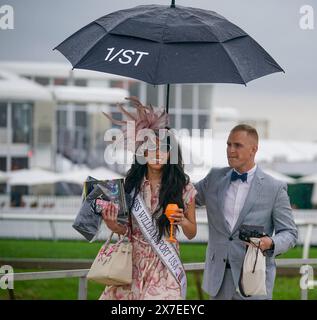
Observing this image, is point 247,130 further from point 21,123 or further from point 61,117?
point 61,117

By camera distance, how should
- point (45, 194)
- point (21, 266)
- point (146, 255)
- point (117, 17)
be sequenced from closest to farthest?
point (146, 255)
point (117, 17)
point (21, 266)
point (45, 194)

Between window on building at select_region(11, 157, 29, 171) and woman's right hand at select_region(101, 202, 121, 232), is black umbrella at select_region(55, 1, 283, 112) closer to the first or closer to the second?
woman's right hand at select_region(101, 202, 121, 232)

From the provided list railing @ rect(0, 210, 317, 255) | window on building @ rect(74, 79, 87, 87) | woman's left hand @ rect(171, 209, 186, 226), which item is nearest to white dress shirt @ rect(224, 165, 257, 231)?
A: woman's left hand @ rect(171, 209, 186, 226)

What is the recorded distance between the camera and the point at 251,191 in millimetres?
5164

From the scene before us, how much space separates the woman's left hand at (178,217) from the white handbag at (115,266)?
283mm

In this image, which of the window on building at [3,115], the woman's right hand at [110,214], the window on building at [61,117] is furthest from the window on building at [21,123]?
the woman's right hand at [110,214]

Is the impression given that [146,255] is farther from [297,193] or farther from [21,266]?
[297,193]

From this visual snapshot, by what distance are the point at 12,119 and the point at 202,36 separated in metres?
24.8

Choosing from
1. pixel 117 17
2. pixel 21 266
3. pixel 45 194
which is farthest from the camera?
pixel 45 194

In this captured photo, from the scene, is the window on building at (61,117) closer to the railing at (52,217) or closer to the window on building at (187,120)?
the window on building at (187,120)

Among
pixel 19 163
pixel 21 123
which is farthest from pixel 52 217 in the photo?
pixel 21 123

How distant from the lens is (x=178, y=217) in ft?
15.9

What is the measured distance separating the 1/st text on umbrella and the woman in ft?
1.51
